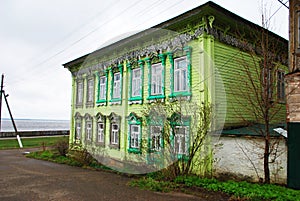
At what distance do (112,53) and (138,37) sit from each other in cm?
307

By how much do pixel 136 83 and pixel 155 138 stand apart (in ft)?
13.7

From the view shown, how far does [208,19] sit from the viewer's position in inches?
415

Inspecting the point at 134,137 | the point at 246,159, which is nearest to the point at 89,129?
the point at 134,137

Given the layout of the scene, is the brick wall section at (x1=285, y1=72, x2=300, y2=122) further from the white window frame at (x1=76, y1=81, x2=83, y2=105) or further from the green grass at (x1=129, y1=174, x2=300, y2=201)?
the white window frame at (x1=76, y1=81, x2=83, y2=105)

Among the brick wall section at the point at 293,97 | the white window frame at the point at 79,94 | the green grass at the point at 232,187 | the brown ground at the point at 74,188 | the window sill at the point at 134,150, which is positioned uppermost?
the white window frame at the point at 79,94

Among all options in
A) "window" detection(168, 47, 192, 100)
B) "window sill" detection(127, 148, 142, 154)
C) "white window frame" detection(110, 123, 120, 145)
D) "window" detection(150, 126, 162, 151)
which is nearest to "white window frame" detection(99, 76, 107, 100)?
"white window frame" detection(110, 123, 120, 145)

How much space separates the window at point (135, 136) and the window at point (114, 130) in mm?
1189

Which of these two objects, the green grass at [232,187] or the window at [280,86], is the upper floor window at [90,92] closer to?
the green grass at [232,187]

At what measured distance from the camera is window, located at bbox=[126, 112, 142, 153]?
1355 cm

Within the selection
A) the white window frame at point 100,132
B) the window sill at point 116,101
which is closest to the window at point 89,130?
the white window frame at point 100,132

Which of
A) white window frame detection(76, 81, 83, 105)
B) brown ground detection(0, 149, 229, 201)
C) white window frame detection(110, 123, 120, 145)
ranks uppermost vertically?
white window frame detection(76, 81, 83, 105)

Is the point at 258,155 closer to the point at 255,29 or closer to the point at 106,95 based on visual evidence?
the point at 255,29

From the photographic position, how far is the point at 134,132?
14.0 meters

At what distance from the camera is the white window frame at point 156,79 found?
12.6 m
